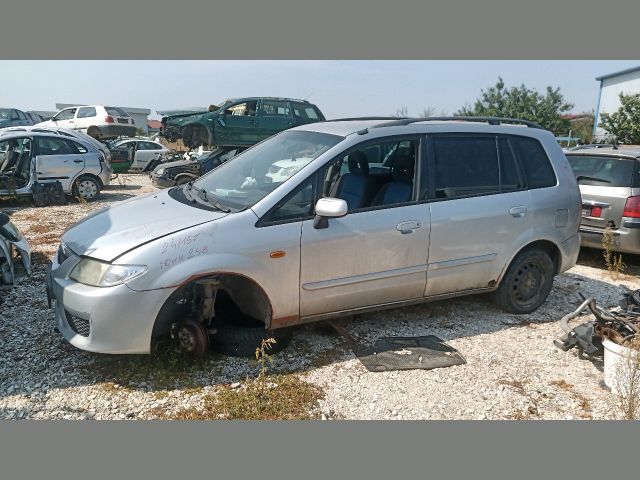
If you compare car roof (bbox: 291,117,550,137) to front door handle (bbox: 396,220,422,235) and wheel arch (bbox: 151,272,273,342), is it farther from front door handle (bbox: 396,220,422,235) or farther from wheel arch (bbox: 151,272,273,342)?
wheel arch (bbox: 151,272,273,342)

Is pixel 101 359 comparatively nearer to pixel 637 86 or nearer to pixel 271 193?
pixel 271 193

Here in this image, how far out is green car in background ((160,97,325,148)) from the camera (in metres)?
12.7

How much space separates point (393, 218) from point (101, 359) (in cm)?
254

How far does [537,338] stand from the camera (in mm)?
4492

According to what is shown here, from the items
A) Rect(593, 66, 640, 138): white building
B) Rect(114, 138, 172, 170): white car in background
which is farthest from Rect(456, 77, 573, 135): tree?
Rect(114, 138, 172, 170): white car in background

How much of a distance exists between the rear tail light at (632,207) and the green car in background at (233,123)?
28.6 ft

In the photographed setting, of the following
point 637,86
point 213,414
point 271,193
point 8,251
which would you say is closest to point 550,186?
point 271,193

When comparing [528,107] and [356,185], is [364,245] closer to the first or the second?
[356,185]

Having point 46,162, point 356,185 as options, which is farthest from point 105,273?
point 46,162

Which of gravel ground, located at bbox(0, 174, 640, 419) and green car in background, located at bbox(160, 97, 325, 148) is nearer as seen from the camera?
gravel ground, located at bbox(0, 174, 640, 419)

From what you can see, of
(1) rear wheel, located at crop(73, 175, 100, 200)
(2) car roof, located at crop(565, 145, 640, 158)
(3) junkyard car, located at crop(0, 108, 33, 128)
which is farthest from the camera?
(3) junkyard car, located at crop(0, 108, 33, 128)

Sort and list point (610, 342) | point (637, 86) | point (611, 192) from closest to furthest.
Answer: point (610, 342) < point (611, 192) < point (637, 86)

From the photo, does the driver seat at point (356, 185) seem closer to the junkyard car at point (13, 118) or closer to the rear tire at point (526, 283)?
the rear tire at point (526, 283)

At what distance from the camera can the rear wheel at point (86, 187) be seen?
446 inches
